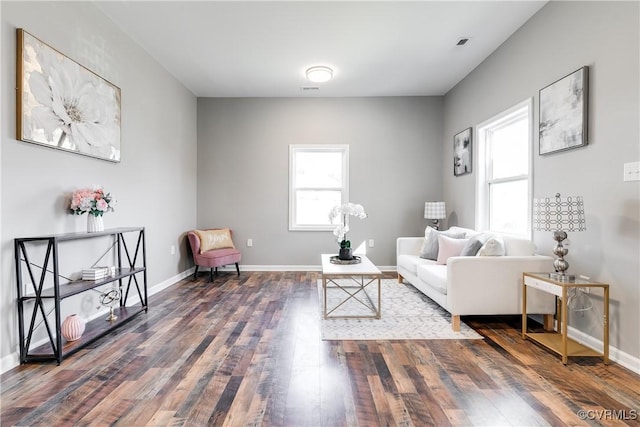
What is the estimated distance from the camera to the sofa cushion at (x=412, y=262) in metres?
3.68

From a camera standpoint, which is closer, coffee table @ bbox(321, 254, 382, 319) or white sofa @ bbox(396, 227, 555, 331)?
white sofa @ bbox(396, 227, 555, 331)

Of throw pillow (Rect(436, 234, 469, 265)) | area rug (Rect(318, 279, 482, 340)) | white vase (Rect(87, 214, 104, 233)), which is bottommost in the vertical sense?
area rug (Rect(318, 279, 482, 340))

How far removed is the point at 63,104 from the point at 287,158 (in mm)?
3148

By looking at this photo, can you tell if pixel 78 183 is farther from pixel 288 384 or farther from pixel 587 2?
pixel 587 2

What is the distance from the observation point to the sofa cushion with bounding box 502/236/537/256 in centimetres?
280

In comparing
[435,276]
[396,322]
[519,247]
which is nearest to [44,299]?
[396,322]

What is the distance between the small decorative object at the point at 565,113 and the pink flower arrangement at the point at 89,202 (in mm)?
3878

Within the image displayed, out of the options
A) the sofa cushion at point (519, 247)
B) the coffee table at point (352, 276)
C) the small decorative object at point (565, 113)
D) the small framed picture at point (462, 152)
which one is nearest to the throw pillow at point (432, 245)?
the sofa cushion at point (519, 247)

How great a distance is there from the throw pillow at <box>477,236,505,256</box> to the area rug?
702 millimetres

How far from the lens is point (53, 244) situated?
2080mm

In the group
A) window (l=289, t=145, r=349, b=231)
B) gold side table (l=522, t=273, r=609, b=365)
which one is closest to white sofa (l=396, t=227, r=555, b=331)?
gold side table (l=522, t=273, r=609, b=365)

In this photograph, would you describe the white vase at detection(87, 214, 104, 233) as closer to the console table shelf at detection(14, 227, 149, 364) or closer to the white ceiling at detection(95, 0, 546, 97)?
the console table shelf at detection(14, 227, 149, 364)

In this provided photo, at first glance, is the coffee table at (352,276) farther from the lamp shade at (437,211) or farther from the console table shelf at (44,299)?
the console table shelf at (44,299)

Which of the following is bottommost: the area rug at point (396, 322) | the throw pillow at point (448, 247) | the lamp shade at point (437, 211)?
the area rug at point (396, 322)
